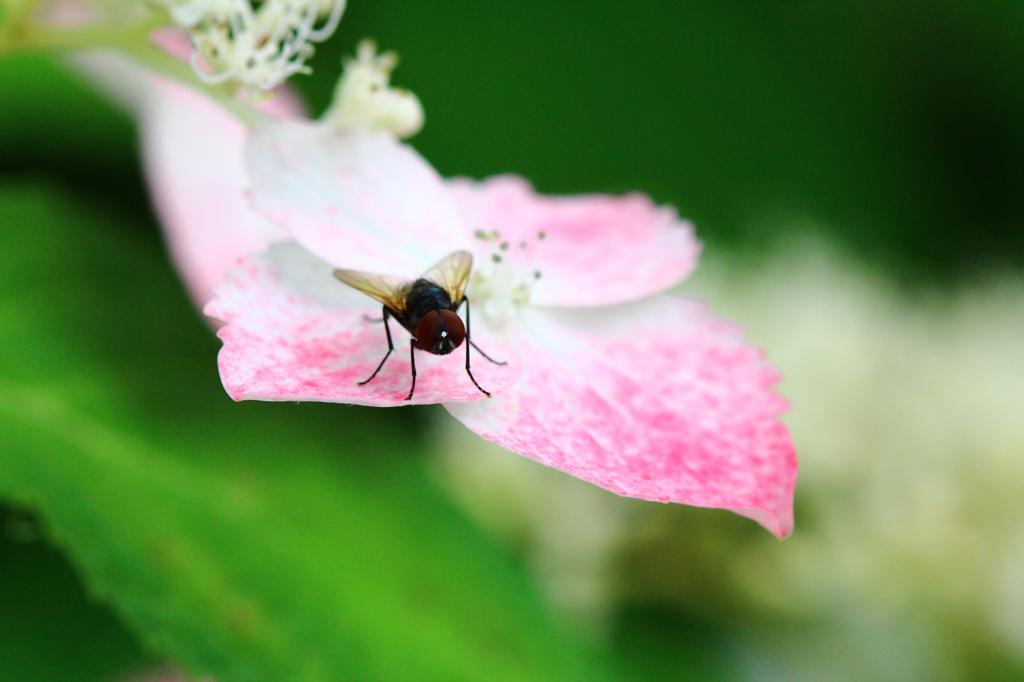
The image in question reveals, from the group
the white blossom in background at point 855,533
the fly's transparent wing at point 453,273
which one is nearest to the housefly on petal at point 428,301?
the fly's transparent wing at point 453,273

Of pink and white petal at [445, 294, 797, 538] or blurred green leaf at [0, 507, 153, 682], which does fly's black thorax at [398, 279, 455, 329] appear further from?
blurred green leaf at [0, 507, 153, 682]

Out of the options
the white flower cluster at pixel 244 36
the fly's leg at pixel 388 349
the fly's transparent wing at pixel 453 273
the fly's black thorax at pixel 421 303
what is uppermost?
the white flower cluster at pixel 244 36

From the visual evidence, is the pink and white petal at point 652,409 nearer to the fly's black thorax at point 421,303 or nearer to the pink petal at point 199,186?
the fly's black thorax at point 421,303

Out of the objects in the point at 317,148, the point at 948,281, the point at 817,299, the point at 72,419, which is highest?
the point at 948,281

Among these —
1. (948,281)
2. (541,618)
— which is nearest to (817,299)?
(948,281)

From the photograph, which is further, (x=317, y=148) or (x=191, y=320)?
(x=191, y=320)

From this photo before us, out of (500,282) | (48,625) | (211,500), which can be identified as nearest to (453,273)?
(500,282)

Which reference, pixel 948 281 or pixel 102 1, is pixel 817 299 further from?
pixel 102 1
